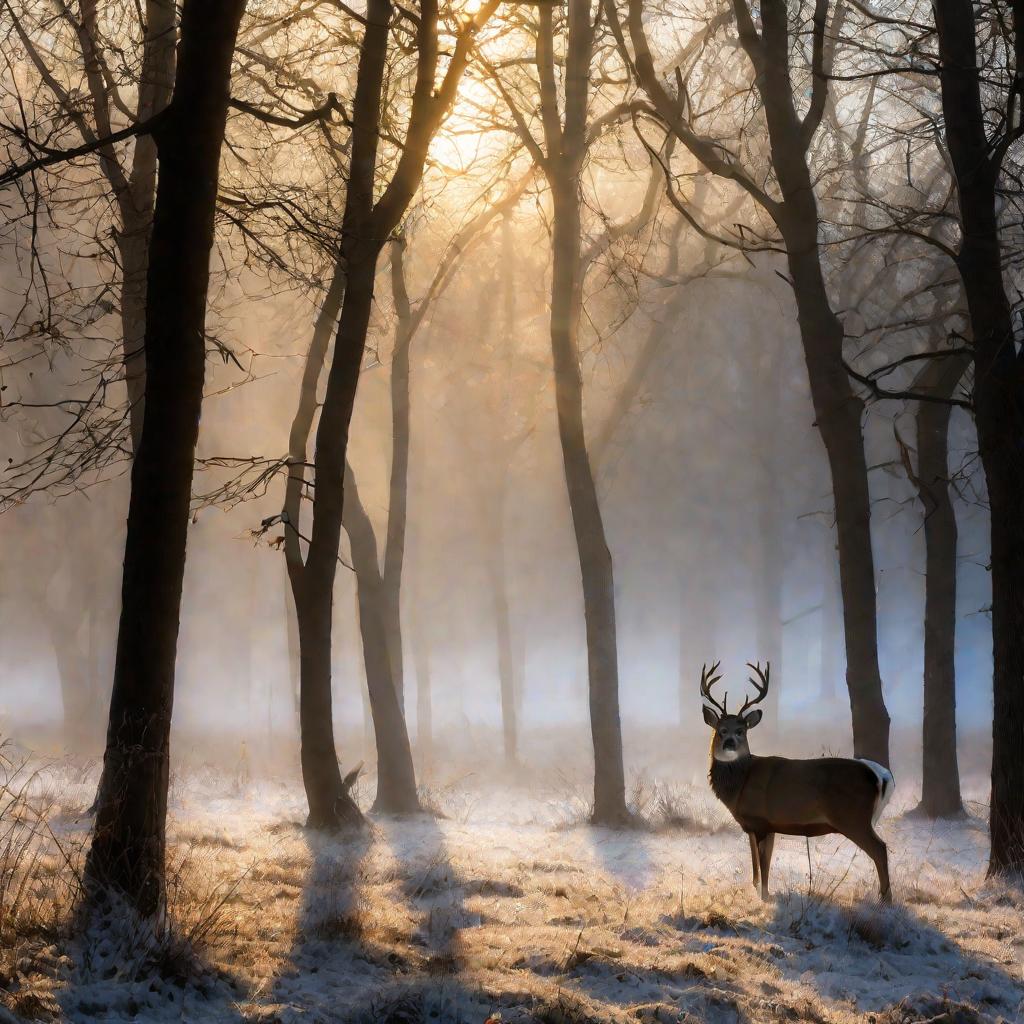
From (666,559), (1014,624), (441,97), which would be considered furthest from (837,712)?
(441,97)

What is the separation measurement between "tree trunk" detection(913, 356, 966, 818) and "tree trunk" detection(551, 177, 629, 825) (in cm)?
457

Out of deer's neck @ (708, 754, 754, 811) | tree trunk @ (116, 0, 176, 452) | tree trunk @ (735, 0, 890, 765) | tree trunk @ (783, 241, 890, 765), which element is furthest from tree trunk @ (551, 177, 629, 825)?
tree trunk @ (116, 0, 176, 452)

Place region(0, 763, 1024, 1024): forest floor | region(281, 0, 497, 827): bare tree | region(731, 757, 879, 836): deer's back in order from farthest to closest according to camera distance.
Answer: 1. region(281, 0, 497, 827): bare tree
2. region(731, 757, 879, 836): deer's back
3. region(0, 763, 1024, 1024): forest floor

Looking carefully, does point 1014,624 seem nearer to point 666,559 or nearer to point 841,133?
point 841,133

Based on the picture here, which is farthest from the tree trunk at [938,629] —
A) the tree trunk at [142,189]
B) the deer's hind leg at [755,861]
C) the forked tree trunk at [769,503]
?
the forked tree trunk at [769,503]

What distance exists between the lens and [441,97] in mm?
9266

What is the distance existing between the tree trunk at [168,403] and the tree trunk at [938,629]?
1117cm

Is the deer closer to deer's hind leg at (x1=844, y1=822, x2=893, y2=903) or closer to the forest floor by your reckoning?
deer's hind leg at (x1=844, y1=822, x2=893, y2=903)

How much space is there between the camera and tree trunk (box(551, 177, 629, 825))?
13328mm

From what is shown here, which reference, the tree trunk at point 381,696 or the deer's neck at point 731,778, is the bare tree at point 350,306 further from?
the deer's neck at point 731,778

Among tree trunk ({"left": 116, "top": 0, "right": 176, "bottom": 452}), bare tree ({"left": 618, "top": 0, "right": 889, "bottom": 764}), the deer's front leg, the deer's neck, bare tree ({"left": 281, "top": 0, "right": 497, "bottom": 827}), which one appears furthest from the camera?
bare tree ({"left": 618, "top": 0, "right": 889, "bottom": 764})

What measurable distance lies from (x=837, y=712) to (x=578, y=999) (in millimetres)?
33198

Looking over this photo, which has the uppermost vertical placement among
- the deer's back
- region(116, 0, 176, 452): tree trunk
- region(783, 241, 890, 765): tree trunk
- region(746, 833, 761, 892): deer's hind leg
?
region(116, 0, 176, 452): tree trunk

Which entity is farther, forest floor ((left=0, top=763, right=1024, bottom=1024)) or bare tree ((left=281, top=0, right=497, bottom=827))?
bare tree ((left=281, top=0, right=497, bottom=827))
